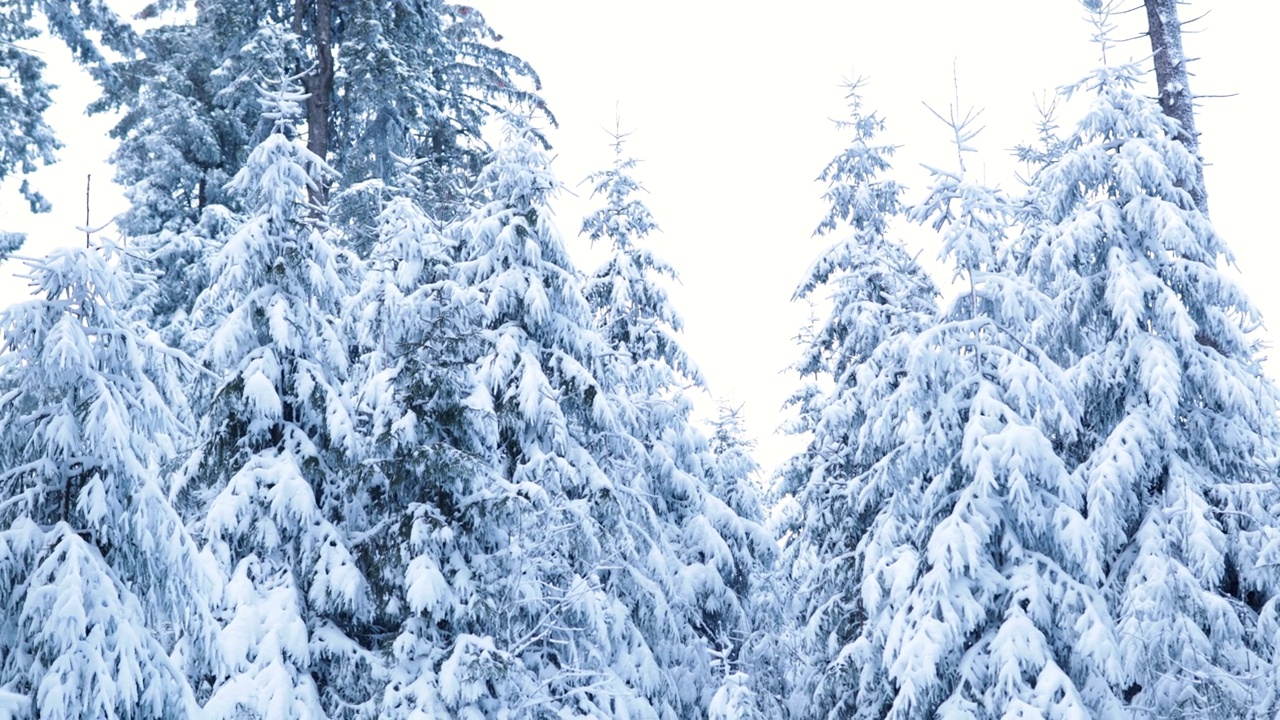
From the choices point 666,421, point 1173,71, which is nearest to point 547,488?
point 666,421

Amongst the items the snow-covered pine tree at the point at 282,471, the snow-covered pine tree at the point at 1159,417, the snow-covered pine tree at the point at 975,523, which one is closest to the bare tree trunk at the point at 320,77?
the snow-covered pine tree at the point at 282,471

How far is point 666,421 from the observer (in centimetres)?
2102

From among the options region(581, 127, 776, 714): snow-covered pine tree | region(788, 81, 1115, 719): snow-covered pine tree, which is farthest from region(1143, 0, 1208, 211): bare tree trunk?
region(581, 127, 776, 714): snow-covered pine tree

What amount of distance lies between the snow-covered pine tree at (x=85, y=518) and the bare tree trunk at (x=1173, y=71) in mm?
13256

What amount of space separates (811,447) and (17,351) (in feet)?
55.4

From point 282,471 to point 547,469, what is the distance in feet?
12.9

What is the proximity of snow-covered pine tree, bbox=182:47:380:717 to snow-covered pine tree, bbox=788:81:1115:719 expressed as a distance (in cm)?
671

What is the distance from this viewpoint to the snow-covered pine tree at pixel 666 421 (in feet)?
64.7

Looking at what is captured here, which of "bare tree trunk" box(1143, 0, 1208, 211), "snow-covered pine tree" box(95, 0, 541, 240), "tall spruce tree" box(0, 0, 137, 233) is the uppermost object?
"snow-covered pine tree" box(95, 0, 541, 240)

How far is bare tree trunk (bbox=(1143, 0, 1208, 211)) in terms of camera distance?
14.5 metres

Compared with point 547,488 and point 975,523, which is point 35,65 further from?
point 975,523

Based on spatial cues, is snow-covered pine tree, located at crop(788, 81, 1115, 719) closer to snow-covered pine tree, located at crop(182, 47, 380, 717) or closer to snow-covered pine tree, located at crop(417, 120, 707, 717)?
snow-covered pine tree, located at crop(417, 120, 707, 717)

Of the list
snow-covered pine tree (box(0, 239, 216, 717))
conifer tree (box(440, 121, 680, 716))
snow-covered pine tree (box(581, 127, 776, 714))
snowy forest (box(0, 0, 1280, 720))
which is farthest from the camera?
snow-covered pine tree (box(581, 127, 776, 714))

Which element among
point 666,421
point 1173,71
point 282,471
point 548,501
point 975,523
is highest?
point 1173,71
